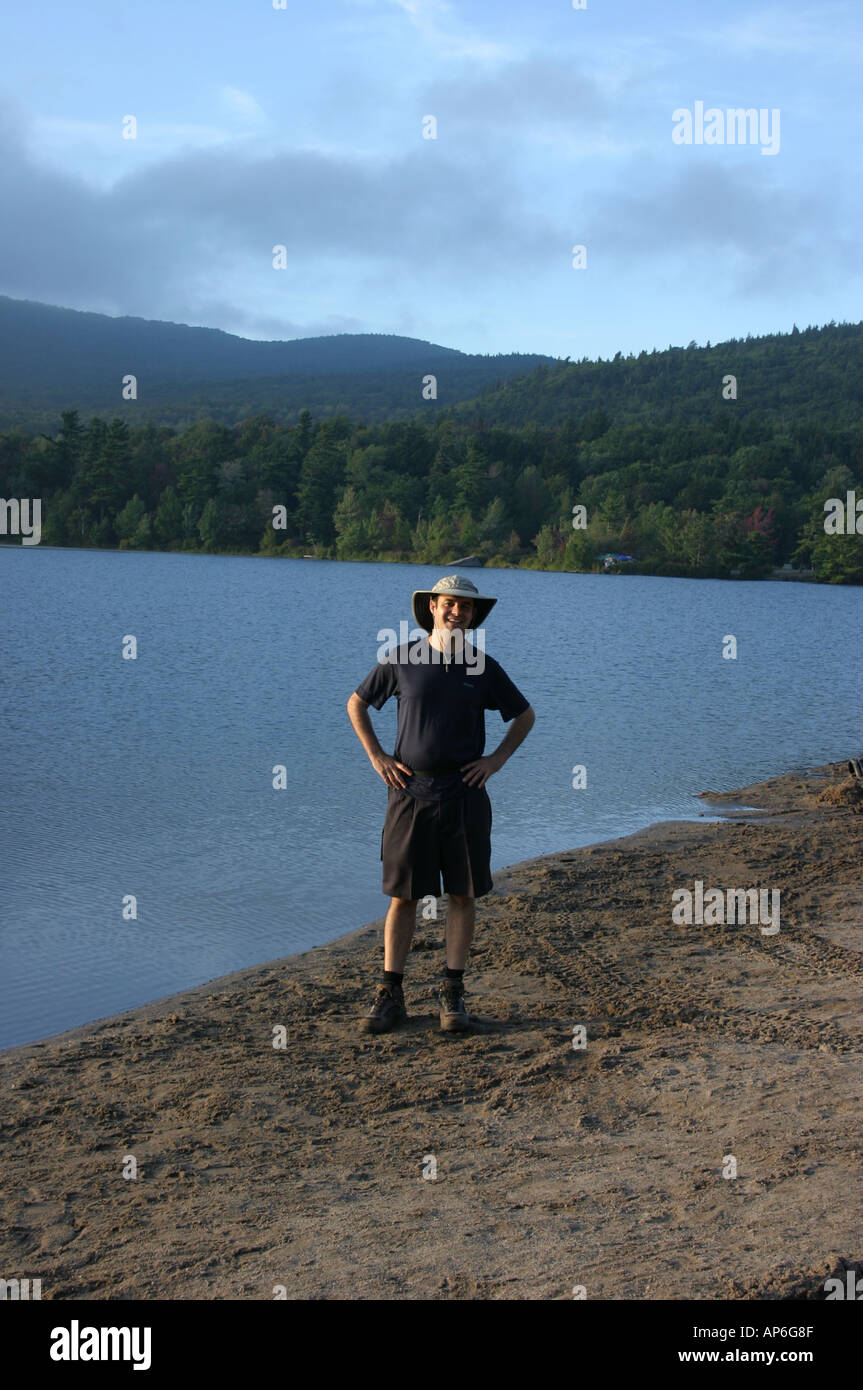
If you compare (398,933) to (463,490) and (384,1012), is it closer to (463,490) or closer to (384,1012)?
(384,1012)

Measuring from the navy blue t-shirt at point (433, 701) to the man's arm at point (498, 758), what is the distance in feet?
0.20

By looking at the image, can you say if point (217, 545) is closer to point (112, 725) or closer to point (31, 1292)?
point (112, 725)

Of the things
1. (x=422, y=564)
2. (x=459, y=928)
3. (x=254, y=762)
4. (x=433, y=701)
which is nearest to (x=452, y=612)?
(x=433, y=701)

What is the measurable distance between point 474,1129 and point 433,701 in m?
1.98

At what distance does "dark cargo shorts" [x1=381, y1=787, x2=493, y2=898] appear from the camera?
605cm

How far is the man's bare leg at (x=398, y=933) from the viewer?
20.4ft

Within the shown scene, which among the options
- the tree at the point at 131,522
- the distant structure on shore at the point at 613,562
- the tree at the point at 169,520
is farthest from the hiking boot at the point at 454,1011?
the tree at the point at 169,520


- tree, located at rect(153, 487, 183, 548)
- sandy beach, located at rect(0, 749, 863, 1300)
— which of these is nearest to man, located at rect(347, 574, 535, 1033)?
sandy beach, located at rect(0, 749, 863, 1300)

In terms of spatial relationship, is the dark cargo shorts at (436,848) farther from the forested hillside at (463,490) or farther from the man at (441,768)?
the forested hillside at (463,490)

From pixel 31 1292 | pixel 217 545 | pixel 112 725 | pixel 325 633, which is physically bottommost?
pixel 31 1292

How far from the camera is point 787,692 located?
26328 mm

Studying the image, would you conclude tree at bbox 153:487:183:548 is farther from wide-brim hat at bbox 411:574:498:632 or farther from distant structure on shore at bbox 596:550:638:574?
wide-brim hat at bbox 411:574:498:632
